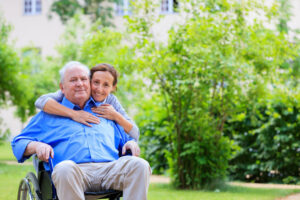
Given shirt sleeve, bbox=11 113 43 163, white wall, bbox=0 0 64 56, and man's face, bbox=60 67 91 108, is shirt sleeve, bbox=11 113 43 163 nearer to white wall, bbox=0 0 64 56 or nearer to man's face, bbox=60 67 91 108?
man's face, bbox=60 67 91 108

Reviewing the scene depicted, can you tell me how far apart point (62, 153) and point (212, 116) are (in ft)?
14.6

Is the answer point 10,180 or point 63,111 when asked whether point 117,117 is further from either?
point 10,180

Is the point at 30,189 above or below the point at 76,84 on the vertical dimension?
below

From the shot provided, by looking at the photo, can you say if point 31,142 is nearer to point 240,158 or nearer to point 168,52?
point 168,52

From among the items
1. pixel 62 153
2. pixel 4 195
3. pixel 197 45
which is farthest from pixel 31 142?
pixel 197 45

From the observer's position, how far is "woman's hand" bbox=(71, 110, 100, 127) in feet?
13.0

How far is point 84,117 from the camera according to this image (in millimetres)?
3988

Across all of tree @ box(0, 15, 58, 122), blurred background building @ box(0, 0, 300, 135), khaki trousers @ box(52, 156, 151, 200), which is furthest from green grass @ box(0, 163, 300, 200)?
blurred background building @ box(0, 0, 300, 135)

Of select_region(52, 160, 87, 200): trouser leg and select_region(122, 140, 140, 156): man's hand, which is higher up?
select_region(122, 140, 140, 156): man's hand

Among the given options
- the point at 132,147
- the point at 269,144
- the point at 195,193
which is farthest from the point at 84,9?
the point at 132,147

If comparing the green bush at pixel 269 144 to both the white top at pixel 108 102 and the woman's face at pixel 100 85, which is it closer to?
the white top at pixel 108 102

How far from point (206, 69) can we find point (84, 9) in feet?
57.8

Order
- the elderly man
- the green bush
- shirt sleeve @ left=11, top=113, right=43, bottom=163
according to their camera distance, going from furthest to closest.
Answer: the green bush, shirt sleeve @ left=11, top=113, right=43, bottom=163, the elderly man

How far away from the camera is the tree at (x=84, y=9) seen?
2345 centimetres
